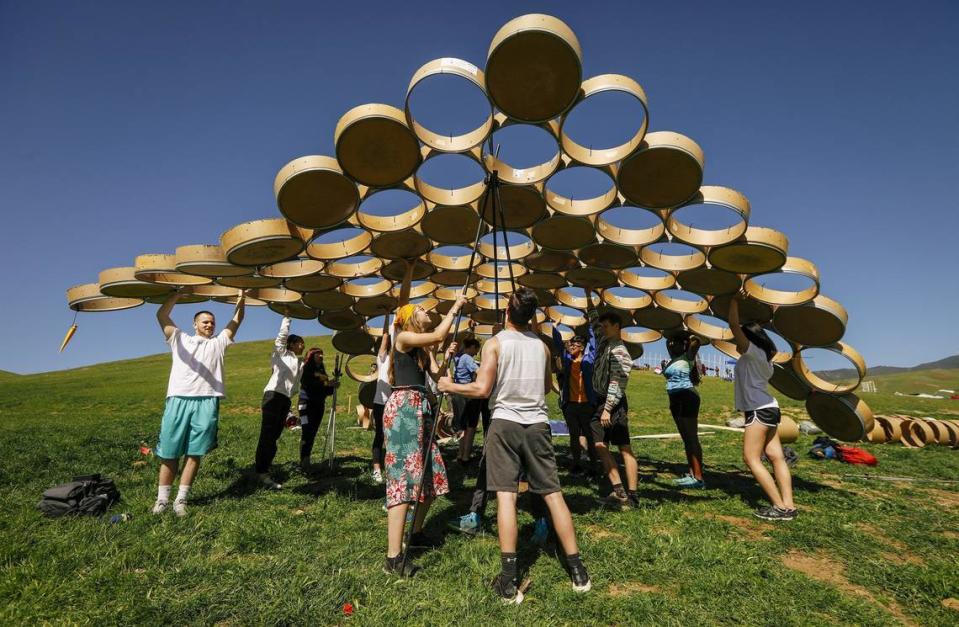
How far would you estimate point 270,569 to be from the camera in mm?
3992

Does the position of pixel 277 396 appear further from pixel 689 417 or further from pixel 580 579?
pixel 689 417

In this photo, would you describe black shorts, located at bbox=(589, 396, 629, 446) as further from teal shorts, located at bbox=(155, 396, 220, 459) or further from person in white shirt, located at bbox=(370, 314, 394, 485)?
teal shorts, located at bbox=(155, 396, 220, 459)

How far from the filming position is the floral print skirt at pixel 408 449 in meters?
4.23

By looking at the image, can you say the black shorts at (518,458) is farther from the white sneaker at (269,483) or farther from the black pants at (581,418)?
the white sneaker at (269,483)

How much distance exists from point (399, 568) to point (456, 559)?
2.02 ft

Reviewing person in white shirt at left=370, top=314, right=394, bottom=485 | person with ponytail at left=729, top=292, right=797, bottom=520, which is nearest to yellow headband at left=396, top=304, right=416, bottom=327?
person in white shirt at left=370, top=314, right=394, bottom=485

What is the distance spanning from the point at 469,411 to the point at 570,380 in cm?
196

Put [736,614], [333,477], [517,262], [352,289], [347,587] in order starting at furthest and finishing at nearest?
[352,289], [517,262], [333,477], [347,587], [736,614]

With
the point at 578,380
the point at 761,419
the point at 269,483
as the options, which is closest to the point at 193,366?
the point at 269,483

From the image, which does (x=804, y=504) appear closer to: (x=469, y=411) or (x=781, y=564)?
(x=781, y=564)

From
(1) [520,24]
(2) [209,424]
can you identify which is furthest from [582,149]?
(2) [209,424]

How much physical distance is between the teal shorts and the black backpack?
2.88ft

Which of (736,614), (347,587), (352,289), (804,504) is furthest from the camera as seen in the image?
(352,289)

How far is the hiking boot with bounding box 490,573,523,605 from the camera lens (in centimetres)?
361
